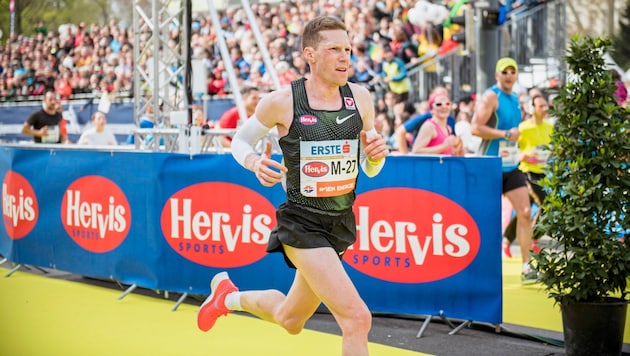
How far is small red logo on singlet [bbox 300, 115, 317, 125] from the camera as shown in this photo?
4.71 m

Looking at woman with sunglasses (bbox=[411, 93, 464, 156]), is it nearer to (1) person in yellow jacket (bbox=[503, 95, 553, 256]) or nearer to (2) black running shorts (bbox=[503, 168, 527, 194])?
(2) black running shorts (bbox=[503, 168, 527, 194])

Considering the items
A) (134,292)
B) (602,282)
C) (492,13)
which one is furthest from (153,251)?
(492,13)

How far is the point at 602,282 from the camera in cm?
595

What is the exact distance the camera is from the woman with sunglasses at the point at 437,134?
891 cm

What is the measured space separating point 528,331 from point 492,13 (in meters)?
6.53

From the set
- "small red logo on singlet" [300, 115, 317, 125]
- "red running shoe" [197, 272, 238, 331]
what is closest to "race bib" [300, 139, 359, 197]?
"small red logo on singlet" [300, 115, 317, 125]

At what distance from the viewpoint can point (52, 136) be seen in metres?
14.7

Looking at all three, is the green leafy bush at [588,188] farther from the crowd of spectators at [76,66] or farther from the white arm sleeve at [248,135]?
the crowd of spectators at [76,66]

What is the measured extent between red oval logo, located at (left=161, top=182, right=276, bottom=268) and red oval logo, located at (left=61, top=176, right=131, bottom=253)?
1.99ft

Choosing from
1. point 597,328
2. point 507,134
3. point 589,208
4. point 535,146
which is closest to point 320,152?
point 589,208

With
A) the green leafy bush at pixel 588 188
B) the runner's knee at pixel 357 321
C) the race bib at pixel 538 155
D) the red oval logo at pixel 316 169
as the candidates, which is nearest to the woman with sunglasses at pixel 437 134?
the race bib at pixel 538 155

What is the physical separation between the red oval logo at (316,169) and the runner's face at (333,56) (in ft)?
1.44

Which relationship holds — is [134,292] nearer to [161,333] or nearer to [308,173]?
[161,333]

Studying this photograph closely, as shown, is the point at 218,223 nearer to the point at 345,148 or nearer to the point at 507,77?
the point at 345,148
